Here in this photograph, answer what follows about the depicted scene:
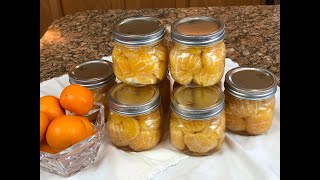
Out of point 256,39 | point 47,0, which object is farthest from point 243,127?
point 47,0

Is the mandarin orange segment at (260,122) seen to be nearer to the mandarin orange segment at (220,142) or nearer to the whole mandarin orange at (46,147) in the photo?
the mandarin orange segment at (220,142)

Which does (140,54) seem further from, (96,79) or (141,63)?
(96,79)

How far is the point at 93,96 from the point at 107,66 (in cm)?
8

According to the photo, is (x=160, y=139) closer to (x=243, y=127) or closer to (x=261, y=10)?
(x=243, y=127)

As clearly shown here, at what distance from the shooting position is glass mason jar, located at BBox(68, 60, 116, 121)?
2.61 feet

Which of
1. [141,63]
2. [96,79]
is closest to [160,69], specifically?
[141,63]

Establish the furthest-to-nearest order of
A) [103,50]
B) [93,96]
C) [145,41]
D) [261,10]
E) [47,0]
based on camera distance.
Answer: [47,0]
[261,10]
[103,50]
[93,96]
[145,41]

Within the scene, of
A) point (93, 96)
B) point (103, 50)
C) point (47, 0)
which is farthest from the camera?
point (47, 0)

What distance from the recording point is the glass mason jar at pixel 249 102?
0.75 m

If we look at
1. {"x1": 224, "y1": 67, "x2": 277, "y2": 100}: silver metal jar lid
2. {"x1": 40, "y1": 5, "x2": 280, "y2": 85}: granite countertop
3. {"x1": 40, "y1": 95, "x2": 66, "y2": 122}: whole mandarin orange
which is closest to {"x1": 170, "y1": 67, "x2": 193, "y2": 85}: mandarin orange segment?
{"x1": 224, "y1": 67, "x2": 277, "y2": 100}: silver metal jar lid

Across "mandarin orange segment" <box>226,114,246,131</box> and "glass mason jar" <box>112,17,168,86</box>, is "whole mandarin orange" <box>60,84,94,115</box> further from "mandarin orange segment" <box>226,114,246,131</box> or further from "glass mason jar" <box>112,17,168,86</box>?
"mandarin orange segment" <box>226,114,246,131</box>

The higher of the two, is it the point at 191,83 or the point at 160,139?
the point at 191,83

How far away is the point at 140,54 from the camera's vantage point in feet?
2.32

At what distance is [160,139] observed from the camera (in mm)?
782
